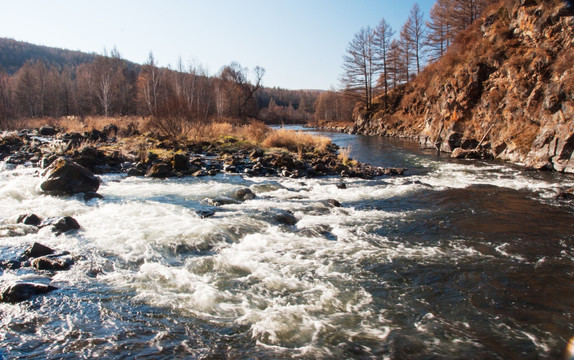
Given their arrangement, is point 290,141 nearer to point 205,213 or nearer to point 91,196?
point 91,196

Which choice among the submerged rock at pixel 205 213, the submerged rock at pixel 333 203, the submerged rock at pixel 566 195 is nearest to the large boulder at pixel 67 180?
the submerged rock at pixel 205 213

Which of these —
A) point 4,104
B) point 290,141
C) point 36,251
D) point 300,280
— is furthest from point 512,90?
point 4,104

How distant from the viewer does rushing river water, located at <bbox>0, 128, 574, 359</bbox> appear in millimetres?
4086

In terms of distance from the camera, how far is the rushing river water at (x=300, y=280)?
409 centimetres

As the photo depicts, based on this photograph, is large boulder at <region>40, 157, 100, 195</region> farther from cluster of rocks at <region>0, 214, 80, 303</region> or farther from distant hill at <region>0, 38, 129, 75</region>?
distant hill at <region>0, 38, 129, 75</region>

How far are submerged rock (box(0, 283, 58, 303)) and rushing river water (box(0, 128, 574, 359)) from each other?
16 cm

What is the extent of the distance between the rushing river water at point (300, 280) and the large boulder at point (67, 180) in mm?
562

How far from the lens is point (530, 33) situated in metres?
21.8

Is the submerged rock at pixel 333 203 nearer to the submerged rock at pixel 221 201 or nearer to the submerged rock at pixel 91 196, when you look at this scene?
the submerged rock at pixel 221 201

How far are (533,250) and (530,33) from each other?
71.4ft

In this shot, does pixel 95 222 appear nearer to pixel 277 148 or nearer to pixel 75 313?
pixel 75 313

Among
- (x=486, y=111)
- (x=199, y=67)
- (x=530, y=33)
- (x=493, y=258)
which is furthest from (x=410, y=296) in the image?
(x=199, y=67)

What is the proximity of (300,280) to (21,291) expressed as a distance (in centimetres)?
435

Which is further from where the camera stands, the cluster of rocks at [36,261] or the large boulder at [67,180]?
the large boulder at [67,180]
